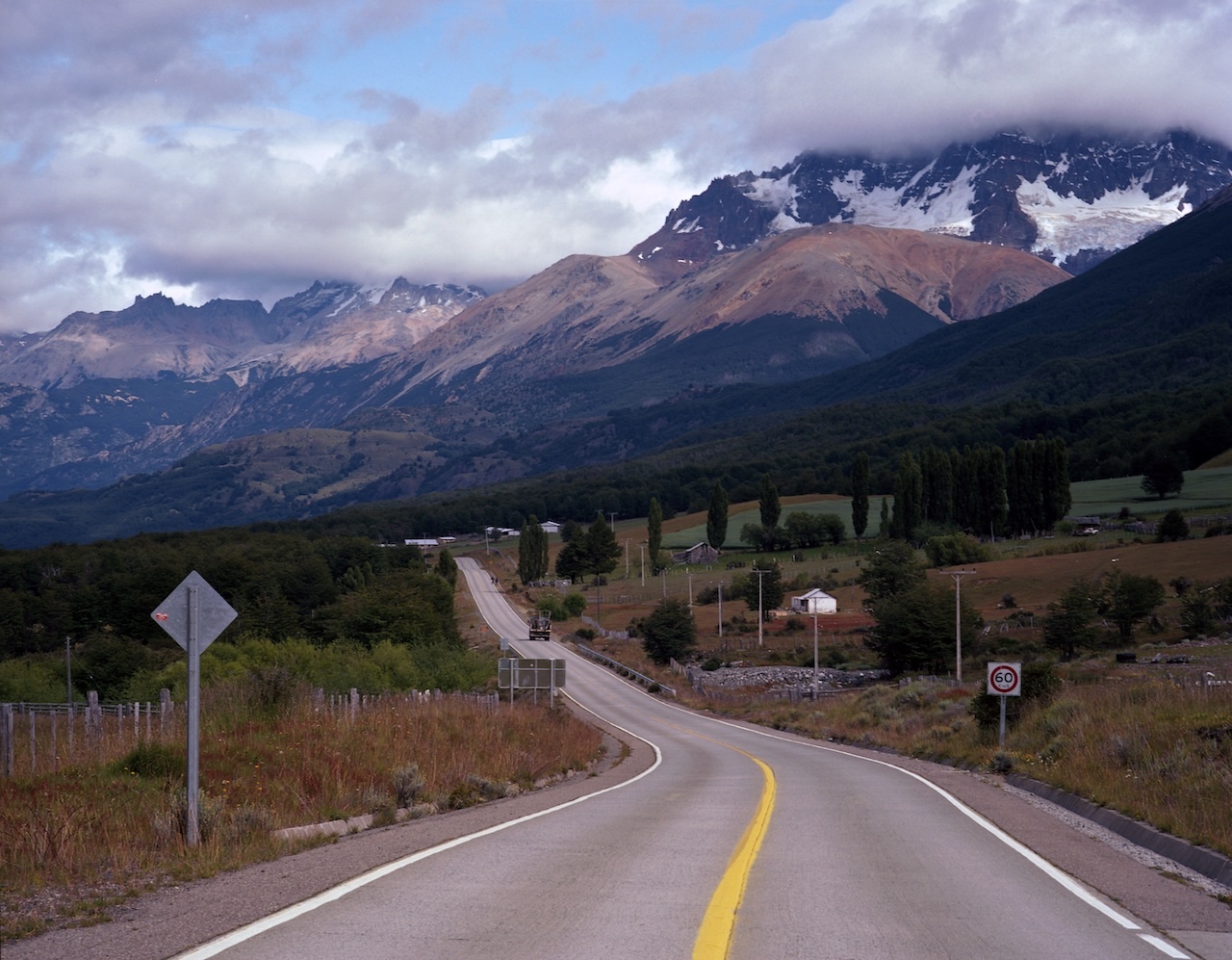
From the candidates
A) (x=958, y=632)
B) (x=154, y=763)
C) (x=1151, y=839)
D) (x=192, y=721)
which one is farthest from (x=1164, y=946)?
(x=958, y=632)

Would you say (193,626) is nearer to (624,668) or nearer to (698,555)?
(624,668)

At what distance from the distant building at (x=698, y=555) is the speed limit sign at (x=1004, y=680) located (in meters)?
134

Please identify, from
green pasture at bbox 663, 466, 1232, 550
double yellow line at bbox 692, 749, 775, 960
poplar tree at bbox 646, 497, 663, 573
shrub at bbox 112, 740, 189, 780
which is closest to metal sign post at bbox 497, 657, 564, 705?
double yellow line at bbox 692, 749, 775, 960

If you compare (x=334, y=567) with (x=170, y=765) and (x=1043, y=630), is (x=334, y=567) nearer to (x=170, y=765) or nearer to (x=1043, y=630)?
(x=1043, y=630)

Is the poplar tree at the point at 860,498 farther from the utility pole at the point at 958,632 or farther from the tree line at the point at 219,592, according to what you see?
the utility pole at the point at 958,632

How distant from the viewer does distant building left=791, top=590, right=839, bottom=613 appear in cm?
10694

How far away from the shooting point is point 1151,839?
1477 centimetres

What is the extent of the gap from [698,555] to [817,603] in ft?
196

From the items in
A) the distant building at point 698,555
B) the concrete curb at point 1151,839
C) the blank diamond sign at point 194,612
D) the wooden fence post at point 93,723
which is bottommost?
the distant building at point 698,555

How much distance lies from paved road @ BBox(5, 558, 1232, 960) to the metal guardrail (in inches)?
2273

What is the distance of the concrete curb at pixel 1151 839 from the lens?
41.7 feet

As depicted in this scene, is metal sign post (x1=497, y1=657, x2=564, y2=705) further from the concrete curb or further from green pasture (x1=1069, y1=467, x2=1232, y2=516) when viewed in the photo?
green pasture (x1=1069, y1=467, x2=1232, y2=516)

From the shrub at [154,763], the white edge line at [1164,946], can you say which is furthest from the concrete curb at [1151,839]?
the shrub at [154,763]

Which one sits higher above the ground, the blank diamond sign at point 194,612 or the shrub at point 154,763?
the blank diamond sign at point 194,612
